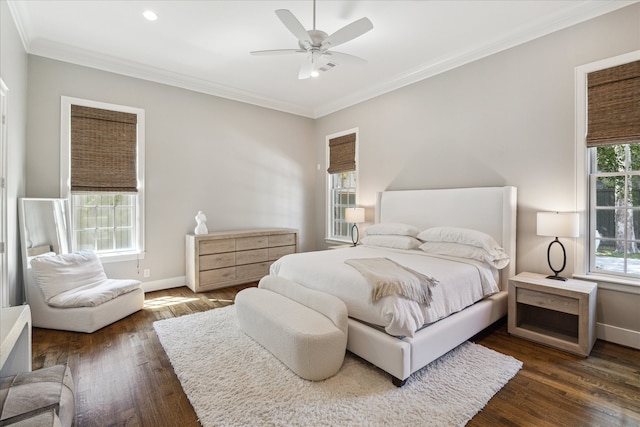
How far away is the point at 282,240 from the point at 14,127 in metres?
3.43

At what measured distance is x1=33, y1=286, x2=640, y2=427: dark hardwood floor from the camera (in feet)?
5.81

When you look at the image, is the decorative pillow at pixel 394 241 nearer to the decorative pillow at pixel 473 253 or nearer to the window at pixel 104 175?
the decorative pillow at pixel 473 253

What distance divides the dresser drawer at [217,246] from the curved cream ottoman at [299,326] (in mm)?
1692

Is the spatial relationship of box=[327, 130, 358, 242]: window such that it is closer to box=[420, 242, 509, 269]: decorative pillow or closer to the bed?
the bed

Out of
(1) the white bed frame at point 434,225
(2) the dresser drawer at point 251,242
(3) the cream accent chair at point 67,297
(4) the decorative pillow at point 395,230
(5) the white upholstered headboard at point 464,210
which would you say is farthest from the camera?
(2) the dresser drawer at point 251,242

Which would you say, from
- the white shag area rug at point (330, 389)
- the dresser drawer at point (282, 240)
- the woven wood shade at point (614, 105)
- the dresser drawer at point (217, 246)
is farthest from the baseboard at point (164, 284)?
the woven wood shade at point (614, 105)

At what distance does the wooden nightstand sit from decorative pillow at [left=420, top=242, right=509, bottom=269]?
22 cm

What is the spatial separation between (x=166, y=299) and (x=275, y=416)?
2.74 m

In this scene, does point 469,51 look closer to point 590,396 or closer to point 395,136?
point 395,136

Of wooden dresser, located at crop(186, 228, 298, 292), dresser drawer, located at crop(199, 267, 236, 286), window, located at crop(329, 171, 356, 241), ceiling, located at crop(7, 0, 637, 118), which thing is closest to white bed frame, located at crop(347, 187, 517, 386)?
window, located at crop(329, 171, 356, 241)

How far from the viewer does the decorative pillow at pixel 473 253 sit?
296cm

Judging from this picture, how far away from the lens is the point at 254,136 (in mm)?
5191

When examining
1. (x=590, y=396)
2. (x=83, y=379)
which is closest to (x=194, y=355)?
(x=83, y=379)

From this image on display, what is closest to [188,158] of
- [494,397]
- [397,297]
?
[397,297]
